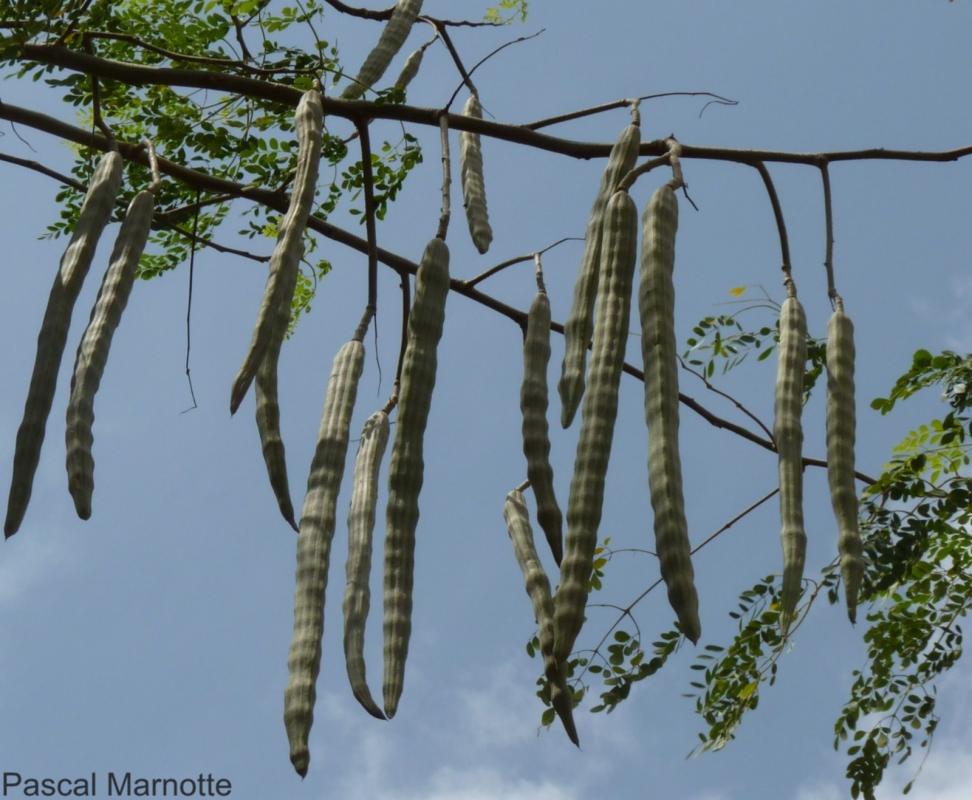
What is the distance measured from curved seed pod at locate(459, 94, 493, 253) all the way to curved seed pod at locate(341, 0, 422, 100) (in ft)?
0.78

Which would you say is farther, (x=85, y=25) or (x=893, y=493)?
(x=893, y=493)

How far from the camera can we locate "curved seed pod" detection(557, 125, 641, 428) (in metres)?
2.10

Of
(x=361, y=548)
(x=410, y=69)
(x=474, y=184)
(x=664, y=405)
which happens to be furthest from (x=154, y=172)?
(x=410, y=69)

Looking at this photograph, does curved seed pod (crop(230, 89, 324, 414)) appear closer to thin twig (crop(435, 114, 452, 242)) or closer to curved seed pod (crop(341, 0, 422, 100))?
thin twig (crop(435, 114, 452, 242))

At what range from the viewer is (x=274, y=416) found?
2109mm

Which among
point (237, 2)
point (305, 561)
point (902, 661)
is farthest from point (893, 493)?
point (305, 561)

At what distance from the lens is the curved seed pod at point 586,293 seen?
210cm

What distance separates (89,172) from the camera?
15.9 feet

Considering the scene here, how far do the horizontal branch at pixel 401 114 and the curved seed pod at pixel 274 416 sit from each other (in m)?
0.83

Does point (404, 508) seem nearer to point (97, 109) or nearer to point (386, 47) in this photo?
point (97, 109)

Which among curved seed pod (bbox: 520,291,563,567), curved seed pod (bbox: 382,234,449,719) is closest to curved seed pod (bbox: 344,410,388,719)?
curved seed pod (bbox: 382,234,449,719)

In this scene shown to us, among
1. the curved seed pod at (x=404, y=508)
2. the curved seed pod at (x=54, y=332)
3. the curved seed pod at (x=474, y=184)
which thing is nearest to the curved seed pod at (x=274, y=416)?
the curved seed pod at (x=404, y=508)

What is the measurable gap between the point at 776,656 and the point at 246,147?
242 cm

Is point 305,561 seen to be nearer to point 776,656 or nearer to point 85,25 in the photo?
point 85,25
